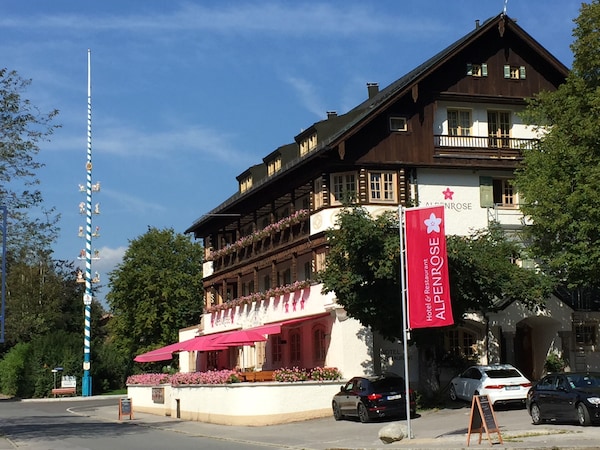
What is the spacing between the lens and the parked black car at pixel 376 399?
3005 cm

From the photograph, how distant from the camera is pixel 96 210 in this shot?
65500 mm

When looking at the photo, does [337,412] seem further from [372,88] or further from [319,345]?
[372,88]

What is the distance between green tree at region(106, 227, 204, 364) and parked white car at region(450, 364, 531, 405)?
46.0 metres

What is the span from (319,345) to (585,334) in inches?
449

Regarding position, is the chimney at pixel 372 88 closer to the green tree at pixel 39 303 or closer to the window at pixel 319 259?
the window at pixel 319 259

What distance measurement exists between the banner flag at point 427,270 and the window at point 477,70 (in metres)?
18.1

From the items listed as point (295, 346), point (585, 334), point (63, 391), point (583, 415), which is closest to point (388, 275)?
point (583, 415)

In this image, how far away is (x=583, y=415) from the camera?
2395 cm

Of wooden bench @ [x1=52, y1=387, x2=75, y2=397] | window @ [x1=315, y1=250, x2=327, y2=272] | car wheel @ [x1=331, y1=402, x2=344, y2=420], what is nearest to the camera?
car wheel @ [x1=331, y1=402, x2=344, y2=420]

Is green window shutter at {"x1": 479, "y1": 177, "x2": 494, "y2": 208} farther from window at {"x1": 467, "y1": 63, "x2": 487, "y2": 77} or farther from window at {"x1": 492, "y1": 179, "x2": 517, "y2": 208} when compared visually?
window at {"x1": 467, "y1": 63, "x2": 487, "y2": 77}

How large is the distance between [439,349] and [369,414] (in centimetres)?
760

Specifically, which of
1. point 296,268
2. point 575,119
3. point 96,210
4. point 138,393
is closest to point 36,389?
point 96,210

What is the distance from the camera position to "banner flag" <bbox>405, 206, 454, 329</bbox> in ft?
78.9

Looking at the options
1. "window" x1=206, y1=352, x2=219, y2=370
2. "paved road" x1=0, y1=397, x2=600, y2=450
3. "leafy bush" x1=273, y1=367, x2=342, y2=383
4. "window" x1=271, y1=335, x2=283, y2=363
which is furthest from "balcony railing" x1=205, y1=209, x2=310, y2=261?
"paved road" x1=0, y1=397, x2=600, y2=450
